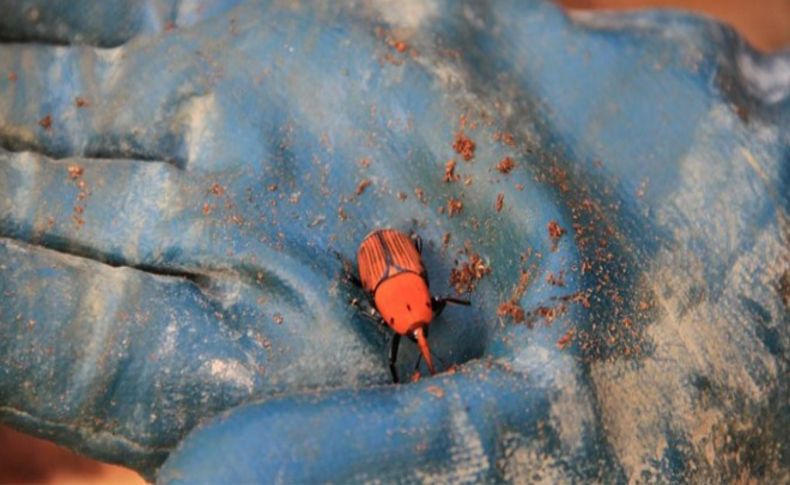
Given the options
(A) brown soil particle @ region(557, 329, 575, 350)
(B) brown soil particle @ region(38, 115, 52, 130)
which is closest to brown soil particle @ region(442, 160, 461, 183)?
(A) brown soil particle @ region(557, 329, 575, 350)

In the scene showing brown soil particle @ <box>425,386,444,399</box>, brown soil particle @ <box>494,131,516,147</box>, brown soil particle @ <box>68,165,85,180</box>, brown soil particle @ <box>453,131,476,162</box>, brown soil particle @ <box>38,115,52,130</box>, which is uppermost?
brown soil particle @ <box>494,131,516,147</box>

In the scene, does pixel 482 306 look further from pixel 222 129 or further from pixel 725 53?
pixel 725 53

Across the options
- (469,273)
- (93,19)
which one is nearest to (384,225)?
(469,273)

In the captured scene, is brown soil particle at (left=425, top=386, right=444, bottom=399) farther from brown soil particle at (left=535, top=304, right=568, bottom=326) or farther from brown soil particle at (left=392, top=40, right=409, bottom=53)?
brown soil particle at (left=392, top=40, right=409, bottom=53)

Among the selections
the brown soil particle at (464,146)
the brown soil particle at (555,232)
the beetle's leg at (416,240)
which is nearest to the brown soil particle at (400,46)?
the brown soil particle at (464,146)

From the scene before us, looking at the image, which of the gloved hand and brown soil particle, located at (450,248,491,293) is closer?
the gloved hand

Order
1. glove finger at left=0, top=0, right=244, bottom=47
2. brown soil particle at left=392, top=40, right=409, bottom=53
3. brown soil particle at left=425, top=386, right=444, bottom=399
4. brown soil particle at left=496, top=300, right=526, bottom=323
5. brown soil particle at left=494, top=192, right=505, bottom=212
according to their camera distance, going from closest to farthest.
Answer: brown soil particle at left=425, top=386, right=444, bottom=399
brown soil particle at left=496, top=300, right=526, bottom=323
brown soil particle at left=494, top=192, right=505, bottom=212
brown soil particle at left=392, top=40, right=409, bottom=53
glove finger at left=0, top=0, right=244, bottom=47

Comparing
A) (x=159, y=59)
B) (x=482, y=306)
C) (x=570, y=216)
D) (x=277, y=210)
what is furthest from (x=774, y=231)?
(x=159, y=59)
